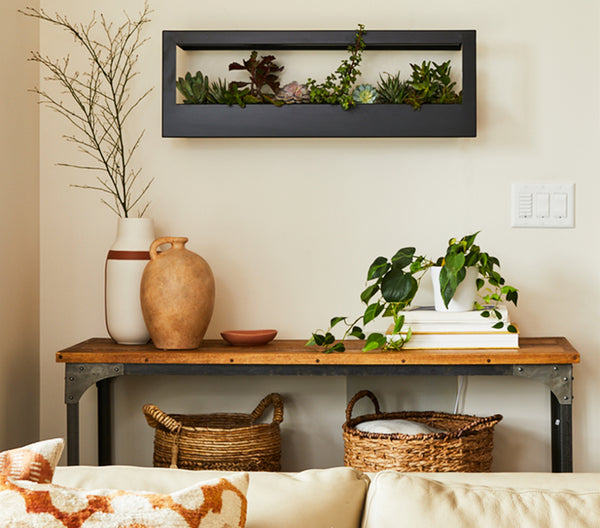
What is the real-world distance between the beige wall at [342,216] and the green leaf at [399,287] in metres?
0.31

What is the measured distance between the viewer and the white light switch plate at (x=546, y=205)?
2320 millimetres

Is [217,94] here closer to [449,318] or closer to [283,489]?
[449,318]

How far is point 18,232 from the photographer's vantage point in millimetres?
2256

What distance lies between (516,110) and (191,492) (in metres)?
1.82

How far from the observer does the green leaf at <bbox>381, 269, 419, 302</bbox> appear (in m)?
2.03

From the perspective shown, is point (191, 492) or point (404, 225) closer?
point (191, 492)

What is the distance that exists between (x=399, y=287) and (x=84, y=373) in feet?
2.94

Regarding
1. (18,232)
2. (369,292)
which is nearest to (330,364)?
(369,292)

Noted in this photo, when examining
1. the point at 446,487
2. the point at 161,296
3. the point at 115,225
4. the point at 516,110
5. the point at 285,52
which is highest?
the point at 285,52

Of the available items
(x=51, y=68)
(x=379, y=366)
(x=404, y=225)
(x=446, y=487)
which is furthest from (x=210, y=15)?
(x=446, y=487)

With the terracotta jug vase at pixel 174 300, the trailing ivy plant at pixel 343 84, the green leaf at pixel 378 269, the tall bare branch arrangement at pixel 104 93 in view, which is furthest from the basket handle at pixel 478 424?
the tall bare branch arrangement at pixel 104 93

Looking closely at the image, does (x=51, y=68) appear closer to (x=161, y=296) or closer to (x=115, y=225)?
(x=115, y=225)

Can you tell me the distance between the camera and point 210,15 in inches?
93.4

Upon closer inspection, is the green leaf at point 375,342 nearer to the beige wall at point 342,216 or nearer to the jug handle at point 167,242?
the beige wall at point 342,216
